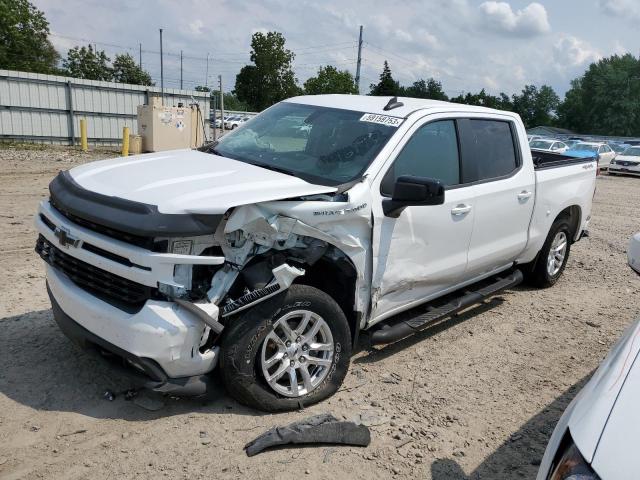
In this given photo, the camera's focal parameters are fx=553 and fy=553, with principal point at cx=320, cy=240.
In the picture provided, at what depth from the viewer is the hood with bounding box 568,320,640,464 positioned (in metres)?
1.83

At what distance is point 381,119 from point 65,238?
2.32 metres

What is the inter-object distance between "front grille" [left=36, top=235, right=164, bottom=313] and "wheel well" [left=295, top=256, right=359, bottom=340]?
1038 mm

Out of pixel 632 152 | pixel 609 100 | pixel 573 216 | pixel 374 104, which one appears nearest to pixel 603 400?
pixel 374 104

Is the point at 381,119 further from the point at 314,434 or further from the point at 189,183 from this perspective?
the point at 314,434

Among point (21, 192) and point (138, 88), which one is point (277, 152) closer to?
point (21, 192)

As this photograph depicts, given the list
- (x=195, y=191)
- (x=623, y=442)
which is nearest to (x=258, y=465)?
(x=195, y=191)

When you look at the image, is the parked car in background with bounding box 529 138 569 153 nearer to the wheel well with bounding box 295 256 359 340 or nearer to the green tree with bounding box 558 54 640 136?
the wheel well with bounding box 295 256 359 340

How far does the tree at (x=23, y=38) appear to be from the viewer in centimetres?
4316

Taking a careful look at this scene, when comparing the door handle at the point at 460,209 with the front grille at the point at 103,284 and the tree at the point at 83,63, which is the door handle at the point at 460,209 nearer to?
the front grille at the point at 103,284

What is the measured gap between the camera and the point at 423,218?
13.0 feet

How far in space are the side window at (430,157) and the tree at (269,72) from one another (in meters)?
45.1

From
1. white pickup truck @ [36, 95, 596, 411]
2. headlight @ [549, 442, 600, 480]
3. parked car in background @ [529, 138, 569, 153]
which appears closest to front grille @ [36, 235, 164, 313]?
white pickup truck @ [36, 95, 596, 411]

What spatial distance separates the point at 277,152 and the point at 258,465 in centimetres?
222

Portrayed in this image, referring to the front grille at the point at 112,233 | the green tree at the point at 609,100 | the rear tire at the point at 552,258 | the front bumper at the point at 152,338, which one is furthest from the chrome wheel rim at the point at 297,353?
the green tree at the point at 609,100
